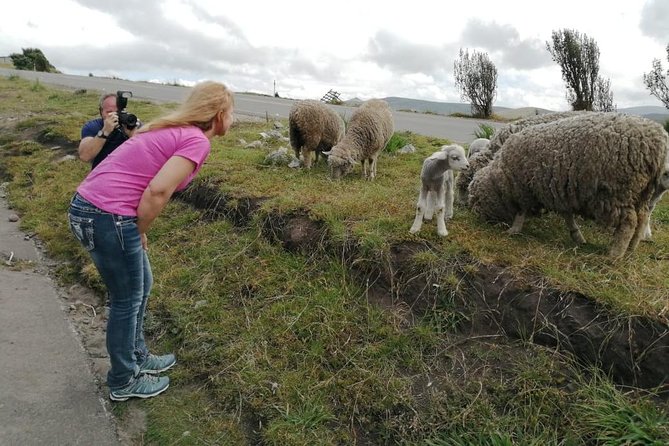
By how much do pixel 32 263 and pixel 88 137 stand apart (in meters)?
2.40

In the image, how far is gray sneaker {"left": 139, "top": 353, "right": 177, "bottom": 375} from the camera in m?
3.74

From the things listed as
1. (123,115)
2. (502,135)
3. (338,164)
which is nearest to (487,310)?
(502,135)

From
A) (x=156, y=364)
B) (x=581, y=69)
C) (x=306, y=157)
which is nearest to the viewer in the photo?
(x=156, y=364)

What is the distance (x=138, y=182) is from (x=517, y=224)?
3.47m

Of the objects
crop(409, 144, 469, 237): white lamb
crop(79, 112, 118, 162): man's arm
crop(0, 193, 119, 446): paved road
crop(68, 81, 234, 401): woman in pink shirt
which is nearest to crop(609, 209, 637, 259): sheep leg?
crop(409, 144, 469, 237): white lamb

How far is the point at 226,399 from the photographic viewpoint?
3.51 meters

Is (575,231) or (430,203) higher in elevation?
(430,203)

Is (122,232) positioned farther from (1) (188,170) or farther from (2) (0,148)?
(2) (0,148)

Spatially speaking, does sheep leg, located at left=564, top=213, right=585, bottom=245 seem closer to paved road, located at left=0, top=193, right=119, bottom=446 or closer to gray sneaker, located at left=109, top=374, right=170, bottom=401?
gray sneaker, located at left=109, top=374, right=170, bottom=401

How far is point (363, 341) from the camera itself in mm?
3799

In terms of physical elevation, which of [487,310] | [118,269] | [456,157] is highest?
[456,157]

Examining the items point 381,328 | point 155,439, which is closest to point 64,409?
point 155,439

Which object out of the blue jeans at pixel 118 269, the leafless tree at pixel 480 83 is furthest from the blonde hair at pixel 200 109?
the leafless tree at pixel 480 83

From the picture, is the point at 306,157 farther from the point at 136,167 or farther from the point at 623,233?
the point at 136,167
